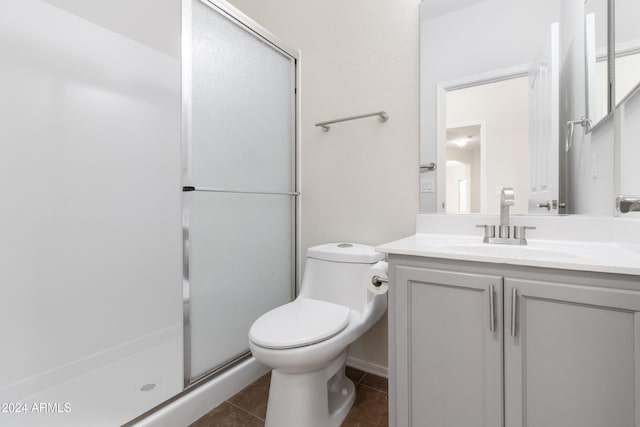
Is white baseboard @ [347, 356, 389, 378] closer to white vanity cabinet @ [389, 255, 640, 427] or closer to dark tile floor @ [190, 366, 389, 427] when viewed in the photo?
dark tile floor @ [190, 366, 389, 427]

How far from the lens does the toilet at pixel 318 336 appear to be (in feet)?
3.60

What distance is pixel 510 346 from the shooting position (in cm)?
88

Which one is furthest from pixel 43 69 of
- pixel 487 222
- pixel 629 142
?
pixel 629 142

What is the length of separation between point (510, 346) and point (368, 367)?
3.26ft

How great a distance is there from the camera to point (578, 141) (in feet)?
4.13

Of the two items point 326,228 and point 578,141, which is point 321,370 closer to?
point 326,228

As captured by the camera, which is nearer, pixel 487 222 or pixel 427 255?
pixel 427 255

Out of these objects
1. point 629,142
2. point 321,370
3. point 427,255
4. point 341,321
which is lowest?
point 321,370

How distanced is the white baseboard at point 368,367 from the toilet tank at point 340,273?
45cm

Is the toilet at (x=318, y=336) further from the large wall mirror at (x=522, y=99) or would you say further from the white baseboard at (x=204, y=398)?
the large wall mirror at (x=522, y=99)

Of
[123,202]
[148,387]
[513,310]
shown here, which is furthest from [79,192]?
[513,310]

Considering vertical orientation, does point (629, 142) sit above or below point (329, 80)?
below

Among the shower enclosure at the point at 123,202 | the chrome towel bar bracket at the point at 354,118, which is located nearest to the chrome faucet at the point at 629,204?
the chrome towel bar bracket at the point at 354,118

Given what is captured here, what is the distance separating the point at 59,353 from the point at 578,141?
2470mm
